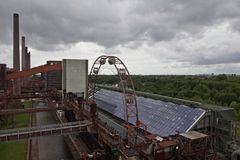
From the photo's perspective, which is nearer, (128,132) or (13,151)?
(128,132)

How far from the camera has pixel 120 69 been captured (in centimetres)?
3134

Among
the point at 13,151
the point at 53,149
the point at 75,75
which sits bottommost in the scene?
the point at 53,149

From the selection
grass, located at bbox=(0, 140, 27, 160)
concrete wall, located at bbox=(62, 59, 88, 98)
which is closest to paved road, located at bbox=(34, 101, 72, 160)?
grass, located at bbox=(0, 140, 27, 160)

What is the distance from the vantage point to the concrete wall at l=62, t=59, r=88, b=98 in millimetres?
41562

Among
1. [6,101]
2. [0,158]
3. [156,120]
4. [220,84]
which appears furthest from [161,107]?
[220,84]

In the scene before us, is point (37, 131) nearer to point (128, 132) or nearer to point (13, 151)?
point (13, 151)

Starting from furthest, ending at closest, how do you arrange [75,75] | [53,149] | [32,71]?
[32,71] < [75,75] < [53,149]

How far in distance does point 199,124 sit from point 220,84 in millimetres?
58238

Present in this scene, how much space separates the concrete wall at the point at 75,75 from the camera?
41562mm

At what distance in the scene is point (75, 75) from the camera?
1668 inches

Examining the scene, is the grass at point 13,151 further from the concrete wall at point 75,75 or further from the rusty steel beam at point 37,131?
the concrete wall at point 75,75

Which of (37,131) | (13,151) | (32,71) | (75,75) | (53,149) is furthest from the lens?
(32,71)

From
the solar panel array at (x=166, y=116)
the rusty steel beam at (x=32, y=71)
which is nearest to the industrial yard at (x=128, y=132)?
the solar panel array at (x=166, y=116)

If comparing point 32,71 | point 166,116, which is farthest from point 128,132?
point 32,71
